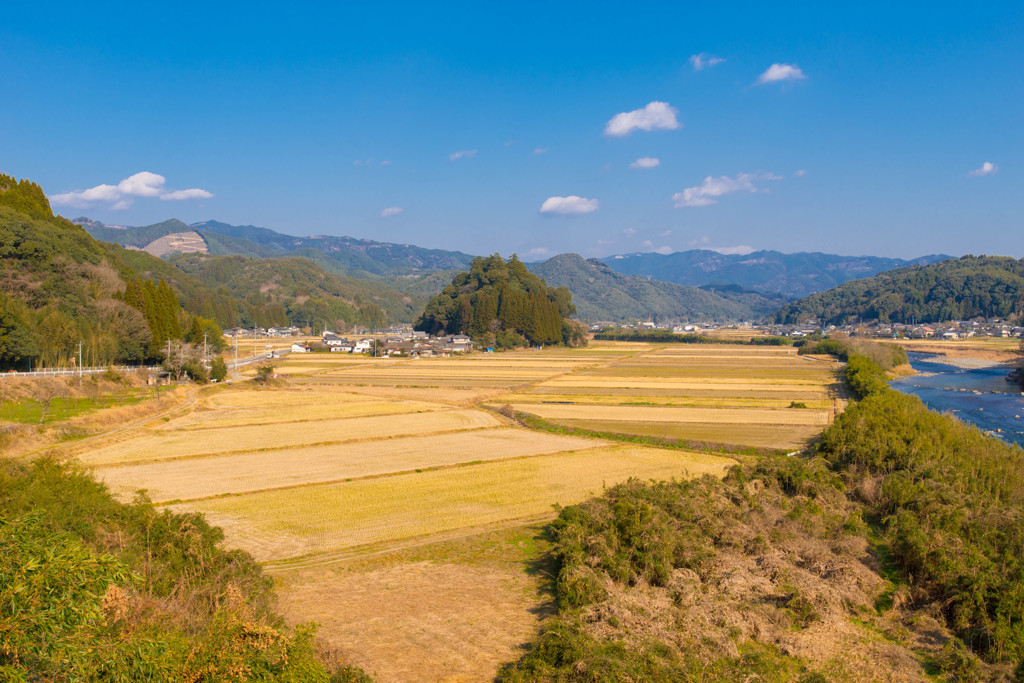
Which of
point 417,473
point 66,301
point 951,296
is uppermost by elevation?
point 951,296


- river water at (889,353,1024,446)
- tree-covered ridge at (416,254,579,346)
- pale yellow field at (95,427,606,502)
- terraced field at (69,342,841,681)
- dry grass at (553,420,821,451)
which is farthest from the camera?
tree-covered ridge at (416,254,579,346)

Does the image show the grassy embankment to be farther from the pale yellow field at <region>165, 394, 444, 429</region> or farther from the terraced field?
the pale yellow field at <region>165, 394, 444, 429</region>

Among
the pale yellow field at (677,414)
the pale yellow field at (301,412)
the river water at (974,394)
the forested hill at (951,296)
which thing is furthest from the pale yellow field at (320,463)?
the forested hill at (951,296)

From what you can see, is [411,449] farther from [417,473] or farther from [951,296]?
[951,296]

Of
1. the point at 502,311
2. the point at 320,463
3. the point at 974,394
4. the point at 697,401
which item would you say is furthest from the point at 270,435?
the point at 502,311

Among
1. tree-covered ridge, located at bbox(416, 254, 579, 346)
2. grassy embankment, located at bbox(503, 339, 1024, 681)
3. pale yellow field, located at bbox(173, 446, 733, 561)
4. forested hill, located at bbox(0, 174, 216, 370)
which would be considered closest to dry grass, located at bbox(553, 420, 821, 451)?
pale yellow field, located at bbox(173, 446, 733, 561)

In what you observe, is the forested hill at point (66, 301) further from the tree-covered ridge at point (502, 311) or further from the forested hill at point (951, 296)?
the forested hill at point (951, 296)

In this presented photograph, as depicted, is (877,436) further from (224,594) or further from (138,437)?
(138,437)
